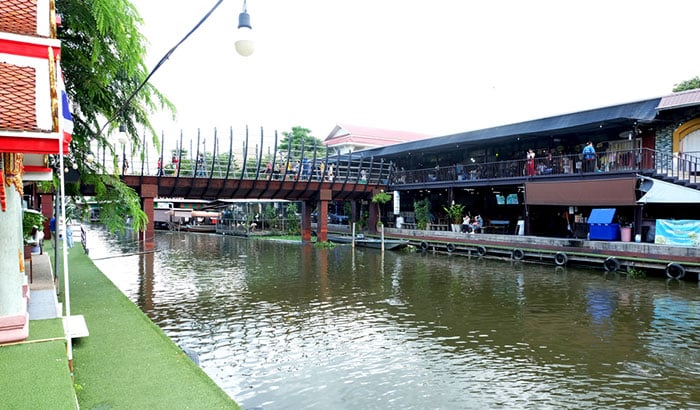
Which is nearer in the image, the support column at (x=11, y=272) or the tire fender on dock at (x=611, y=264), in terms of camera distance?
the support column at (x=11, y=272)

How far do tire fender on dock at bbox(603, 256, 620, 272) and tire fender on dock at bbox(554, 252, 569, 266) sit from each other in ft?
5.99

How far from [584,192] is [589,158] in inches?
68.0

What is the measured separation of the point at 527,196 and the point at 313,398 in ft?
71.5

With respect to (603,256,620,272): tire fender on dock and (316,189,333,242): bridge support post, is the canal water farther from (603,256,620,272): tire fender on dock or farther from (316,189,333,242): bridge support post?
(316,189,333,242): bridge support post

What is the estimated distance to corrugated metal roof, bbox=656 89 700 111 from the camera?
2081 centimetres

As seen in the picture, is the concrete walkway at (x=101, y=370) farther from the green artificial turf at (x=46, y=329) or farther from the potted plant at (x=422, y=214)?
the potted plant at (x=422, y=214)

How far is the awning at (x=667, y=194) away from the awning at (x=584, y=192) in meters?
0.68

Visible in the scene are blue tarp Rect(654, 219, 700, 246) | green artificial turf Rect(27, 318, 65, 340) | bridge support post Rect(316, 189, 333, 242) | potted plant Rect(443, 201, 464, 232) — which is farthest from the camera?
bridge support post Rect(316, 189, 333, 242)

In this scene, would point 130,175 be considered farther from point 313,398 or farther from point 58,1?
point 313,398

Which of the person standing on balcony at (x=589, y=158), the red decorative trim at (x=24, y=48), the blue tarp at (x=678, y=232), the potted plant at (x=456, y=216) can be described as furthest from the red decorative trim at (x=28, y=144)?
the potted plant at (x=456, y=216)

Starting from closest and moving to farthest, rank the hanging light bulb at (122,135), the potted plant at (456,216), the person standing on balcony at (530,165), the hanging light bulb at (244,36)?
the hanging light bulb at (244,36) → the hanging light bulb at (122,135) → the person standing on balcony at (530,165) → the potted plant at (456,216)

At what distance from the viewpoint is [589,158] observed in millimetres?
23484

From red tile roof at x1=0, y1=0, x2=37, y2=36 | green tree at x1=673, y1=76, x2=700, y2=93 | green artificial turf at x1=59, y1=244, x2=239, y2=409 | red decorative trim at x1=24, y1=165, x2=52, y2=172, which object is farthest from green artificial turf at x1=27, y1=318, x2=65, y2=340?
green tree at x1=673, y1=76, x2=700, y2=93

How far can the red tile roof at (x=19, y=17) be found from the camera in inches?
194
